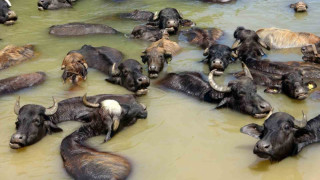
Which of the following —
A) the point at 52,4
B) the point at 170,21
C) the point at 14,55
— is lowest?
the point at 14,55

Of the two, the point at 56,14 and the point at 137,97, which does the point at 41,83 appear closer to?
the point at 137,97

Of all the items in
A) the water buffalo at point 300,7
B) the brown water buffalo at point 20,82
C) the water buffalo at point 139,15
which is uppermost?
the water buffalo at point 300,7

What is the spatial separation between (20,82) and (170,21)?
15.7 feet

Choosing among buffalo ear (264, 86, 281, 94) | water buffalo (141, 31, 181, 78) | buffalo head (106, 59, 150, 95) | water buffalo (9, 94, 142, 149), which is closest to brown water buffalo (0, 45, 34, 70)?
buffalo head (106, 59, 150, 95)

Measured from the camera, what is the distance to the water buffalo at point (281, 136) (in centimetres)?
566

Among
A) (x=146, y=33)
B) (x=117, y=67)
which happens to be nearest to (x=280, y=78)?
(x=117, y=67)

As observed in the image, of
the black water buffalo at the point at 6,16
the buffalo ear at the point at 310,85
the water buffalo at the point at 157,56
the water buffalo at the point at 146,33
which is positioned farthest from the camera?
the black water buffalo at the point at 6,16

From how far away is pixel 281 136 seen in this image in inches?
227

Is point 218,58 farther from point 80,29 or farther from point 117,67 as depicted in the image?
point 80,29

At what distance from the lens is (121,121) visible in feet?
22.9

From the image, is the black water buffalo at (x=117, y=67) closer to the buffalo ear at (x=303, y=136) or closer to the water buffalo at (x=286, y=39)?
the buffalo ear at (x=303, y=136)

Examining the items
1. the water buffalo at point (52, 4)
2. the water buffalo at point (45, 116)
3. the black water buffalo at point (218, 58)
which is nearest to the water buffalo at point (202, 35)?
the black water buffalo at point (218, 58)

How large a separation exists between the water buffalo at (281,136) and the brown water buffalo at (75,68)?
13.2 ft

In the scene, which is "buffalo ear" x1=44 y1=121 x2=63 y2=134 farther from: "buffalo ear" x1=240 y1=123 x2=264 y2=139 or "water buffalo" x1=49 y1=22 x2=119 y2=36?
"water buffalo" x1=49 y1=22 x2=119 y2=36
